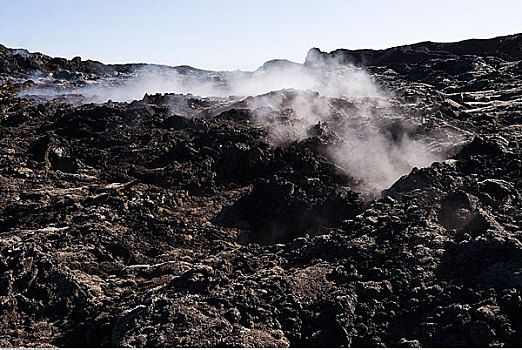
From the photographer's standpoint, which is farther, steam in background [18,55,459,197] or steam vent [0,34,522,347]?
steam in background [18,55,459,197]

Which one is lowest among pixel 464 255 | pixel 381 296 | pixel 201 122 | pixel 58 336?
pixel 58 336

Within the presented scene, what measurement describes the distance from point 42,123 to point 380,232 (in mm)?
12605

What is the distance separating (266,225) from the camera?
27.6 ft

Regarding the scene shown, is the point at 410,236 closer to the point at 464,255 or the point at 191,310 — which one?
the point at 464,255

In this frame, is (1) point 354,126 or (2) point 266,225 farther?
(1) point 354,126

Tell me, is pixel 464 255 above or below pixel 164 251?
above

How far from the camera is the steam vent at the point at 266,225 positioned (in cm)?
498

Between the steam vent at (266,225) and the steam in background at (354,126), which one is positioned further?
the steam in background at (354,126)

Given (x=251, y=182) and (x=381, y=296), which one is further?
(x=251, y=182)

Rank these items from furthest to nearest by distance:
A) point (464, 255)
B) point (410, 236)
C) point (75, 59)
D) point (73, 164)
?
point (75, 59) → point (73, 164) → point (410, 236) → point (464, 255)

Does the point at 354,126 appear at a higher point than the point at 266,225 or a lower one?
higher

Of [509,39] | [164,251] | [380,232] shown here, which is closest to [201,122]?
[164,251]

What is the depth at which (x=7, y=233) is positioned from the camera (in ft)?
24.8

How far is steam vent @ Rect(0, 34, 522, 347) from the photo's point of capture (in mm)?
4984
